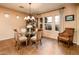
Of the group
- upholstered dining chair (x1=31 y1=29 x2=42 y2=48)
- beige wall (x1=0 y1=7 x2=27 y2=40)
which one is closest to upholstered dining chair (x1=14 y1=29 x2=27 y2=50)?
beige wall (x1=0 y1=7 x2=27 y2=40)

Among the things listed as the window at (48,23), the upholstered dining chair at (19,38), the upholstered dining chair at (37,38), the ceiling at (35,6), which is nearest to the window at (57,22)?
the window at (48,23)

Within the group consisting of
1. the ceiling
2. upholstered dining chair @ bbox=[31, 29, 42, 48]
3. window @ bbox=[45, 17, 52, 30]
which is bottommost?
upholstered dining chair @ bbox=[31, 29, 42, 48]

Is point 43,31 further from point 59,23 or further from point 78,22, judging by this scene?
point 78,22

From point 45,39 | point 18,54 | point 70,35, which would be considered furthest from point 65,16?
point 18,54

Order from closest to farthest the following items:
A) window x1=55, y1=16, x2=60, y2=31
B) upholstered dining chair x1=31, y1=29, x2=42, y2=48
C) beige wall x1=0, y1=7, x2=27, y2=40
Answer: beige wall x1=0, y1=7, x2=27, y2=40, upholstered dining chair x1=31, y1=29, x2=42, y2=48, window x1=55, y1=16, x2=60, y2=31

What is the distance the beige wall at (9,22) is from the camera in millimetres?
2893

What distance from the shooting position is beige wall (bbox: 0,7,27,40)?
289 cm

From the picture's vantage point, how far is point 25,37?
3.34 meters

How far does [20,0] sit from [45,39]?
184 centimetres

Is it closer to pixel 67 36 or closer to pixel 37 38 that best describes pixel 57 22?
pixel 67 36

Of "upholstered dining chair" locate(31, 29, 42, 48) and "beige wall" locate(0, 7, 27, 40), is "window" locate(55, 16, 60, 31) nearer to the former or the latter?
"upholstered dining chair" locate(31, 29, 42, 48)

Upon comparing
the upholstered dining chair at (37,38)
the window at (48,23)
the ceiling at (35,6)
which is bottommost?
the upholstered dining chair at (37,38)

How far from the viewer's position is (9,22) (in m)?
2.99

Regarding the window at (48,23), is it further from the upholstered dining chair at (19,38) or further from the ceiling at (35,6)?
the upholstered dining chair at (19,38)
